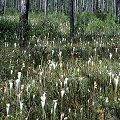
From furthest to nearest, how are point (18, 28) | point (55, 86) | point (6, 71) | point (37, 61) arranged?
point (18, 28), point (37, 61), point (6, 71), point (55, 86)

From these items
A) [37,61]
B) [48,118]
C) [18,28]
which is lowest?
[48,118]

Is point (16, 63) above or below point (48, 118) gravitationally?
above

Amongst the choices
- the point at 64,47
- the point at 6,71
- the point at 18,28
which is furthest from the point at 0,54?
the point at 18,28

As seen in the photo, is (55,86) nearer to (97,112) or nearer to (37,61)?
(97,112)

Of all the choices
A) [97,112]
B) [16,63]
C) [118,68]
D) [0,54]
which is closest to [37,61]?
[16,63]

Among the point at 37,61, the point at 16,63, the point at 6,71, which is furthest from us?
the point at 37,61

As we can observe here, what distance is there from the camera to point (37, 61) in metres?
5.53

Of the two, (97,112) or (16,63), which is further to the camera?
(16,63)

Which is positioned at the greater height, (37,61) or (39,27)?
(39,27)

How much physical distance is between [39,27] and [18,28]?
3.31 feet

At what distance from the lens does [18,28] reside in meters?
10.2

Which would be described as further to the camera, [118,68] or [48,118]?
[118,68]

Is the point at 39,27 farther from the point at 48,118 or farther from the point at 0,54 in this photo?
the point at 48,118

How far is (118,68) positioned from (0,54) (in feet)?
8.95
